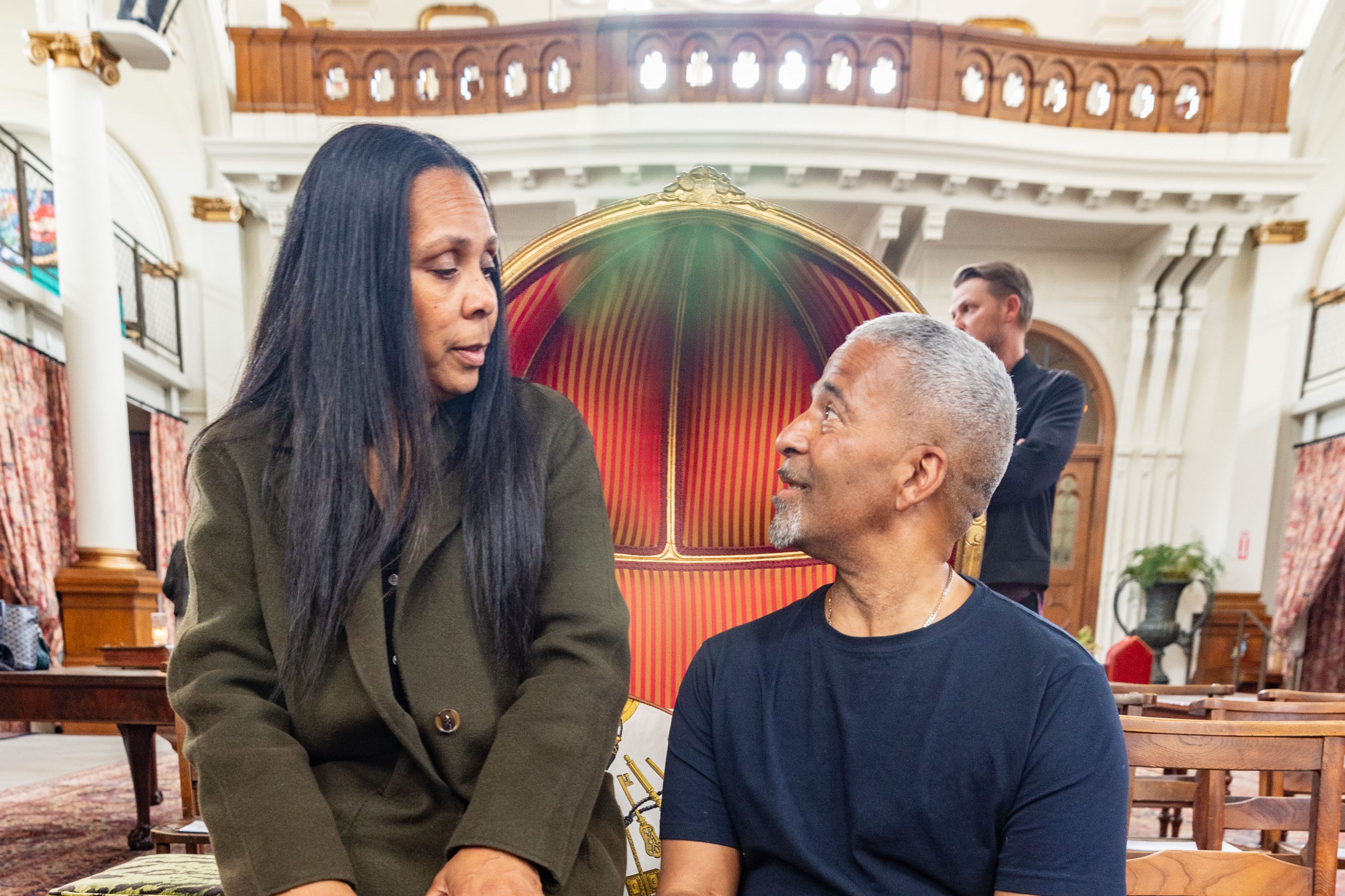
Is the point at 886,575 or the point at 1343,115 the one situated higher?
the point at 1343,115

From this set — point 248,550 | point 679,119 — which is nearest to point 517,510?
point 248,550

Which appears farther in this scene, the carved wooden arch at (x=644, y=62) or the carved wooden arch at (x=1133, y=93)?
the carved wooden arch at (x=1133, y=93)

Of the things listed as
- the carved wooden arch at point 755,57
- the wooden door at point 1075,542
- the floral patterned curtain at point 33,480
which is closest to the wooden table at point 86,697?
the floral patterned curtain at point 33,480

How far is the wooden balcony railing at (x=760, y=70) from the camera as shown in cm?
677

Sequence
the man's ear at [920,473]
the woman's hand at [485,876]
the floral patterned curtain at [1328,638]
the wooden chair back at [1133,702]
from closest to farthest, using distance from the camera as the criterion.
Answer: the woman's hand at [485,876] → the man's ear at [920,473] → the wooden chair back at [1133,702] → the floral patterned curtain at [1328,638]

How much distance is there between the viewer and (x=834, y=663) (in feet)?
3.75

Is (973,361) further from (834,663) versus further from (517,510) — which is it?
(517,510)

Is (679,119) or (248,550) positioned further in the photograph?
(679,119)

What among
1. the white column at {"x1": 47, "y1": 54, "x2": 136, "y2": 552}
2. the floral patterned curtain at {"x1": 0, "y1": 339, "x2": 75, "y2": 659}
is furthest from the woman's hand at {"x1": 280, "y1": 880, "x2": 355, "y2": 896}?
the floral patterned curtain at {"x1": 0, "y1": 339, "x2": 75, "y2": 659}

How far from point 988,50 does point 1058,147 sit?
959 millimetres

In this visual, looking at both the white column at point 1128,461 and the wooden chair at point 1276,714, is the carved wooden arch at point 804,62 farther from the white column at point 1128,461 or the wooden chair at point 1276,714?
the wooden chair at point 1276,714

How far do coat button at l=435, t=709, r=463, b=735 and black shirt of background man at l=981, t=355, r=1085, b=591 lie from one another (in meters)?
1.56

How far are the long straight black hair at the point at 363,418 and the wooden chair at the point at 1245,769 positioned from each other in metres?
1.07

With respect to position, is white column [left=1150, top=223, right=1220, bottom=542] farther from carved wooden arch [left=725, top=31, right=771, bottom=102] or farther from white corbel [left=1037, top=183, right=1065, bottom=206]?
carved wooden arch [left=725, top=31, right=771, bottom=102]
